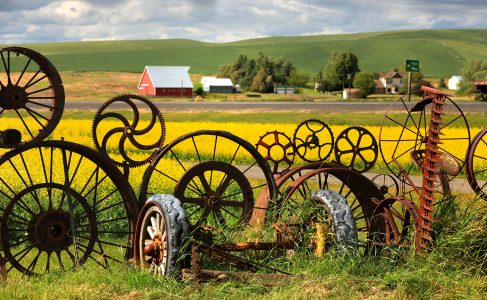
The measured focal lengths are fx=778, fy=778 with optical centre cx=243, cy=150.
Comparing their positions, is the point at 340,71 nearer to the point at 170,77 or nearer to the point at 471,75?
the point at 471,75

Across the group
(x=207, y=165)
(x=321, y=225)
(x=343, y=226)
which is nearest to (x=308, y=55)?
(x=207, y=165)

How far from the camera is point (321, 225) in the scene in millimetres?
7969

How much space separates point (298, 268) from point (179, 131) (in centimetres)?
2286

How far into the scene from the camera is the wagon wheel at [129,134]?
33.1 feet

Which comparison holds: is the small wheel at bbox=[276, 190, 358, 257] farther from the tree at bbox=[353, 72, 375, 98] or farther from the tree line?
the tree line

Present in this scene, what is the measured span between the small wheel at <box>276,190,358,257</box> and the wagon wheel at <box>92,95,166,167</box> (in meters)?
2.39

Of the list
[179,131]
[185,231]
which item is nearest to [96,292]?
[185,231]

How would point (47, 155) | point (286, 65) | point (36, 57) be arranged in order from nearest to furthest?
point (36, 57)
point (47, 155)
point (286, 65)

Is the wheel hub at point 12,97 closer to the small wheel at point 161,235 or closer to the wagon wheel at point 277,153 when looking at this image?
the small wheel at point 161,235

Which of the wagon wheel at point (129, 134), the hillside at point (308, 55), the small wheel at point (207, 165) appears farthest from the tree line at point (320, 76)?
the small wheel at point (207, 165)

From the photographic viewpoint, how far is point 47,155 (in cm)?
2144

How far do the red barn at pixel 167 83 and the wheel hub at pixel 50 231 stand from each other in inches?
2789

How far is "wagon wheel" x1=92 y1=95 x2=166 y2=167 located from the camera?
1010cm

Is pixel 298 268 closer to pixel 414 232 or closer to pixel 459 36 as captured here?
Result: pixel 414 232
